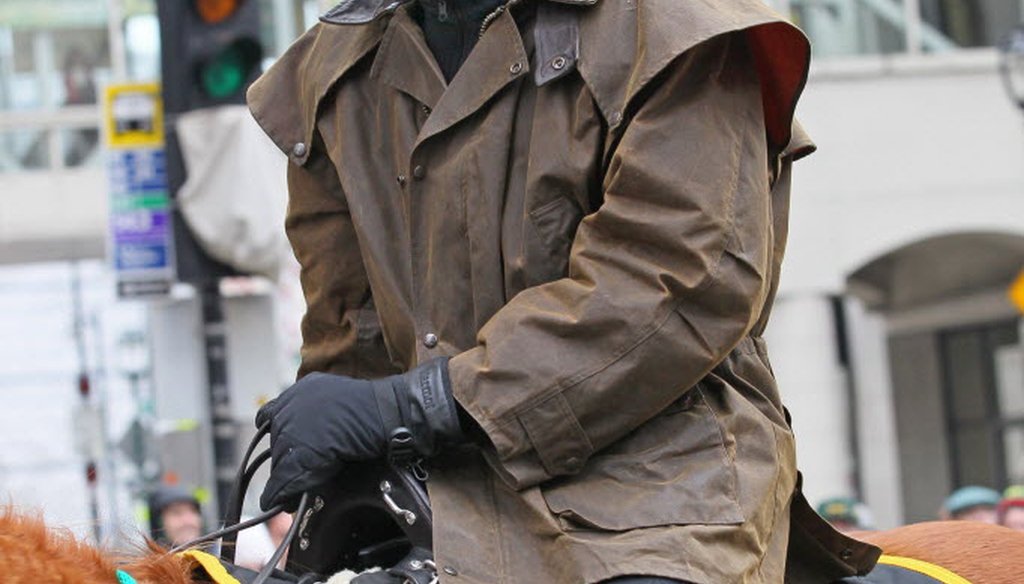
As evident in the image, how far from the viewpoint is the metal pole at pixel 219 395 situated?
35.5ft

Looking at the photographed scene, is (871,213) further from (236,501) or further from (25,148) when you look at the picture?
(236,501)

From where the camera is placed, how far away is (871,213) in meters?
17.8

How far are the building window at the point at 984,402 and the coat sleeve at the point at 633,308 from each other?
19.0m

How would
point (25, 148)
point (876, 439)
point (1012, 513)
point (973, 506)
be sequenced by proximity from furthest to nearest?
point (876, 439)
point (25, 148)
point (973, 506)
point (1012, 513)

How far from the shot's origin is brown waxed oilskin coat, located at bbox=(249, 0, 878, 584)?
3352mm

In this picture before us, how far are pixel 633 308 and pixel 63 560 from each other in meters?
1.05

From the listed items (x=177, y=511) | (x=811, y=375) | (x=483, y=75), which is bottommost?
(x=811, y=375)

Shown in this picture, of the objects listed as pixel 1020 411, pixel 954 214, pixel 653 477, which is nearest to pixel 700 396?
pixel 653 477

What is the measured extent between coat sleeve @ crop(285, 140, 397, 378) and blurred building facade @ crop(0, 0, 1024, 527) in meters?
10.6

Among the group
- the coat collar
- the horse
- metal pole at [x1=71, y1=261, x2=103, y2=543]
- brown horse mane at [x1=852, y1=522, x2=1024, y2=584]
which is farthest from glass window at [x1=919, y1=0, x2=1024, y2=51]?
the horse

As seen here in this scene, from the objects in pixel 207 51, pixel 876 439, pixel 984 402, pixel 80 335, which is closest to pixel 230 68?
pixel 207 51

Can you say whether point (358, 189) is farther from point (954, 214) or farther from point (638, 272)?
point (954, 214)

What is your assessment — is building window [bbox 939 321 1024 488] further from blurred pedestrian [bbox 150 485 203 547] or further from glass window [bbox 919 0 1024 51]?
blurred pedestrian [bbox 150 485 203 547]

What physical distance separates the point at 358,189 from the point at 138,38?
1595 cm
